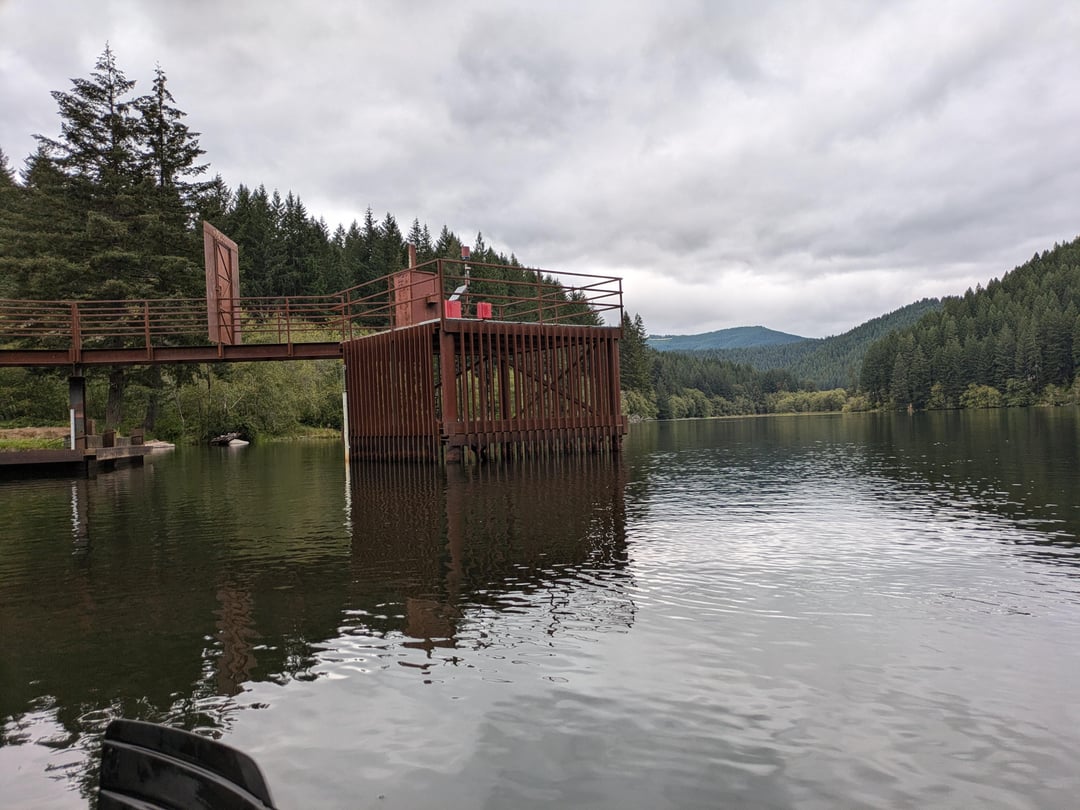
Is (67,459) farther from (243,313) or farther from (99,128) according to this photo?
(99,128)

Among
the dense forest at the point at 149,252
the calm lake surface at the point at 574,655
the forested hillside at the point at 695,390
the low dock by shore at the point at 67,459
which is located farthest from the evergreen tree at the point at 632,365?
the calm lake surface at the point at 574,655

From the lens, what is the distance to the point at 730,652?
5.41 metres

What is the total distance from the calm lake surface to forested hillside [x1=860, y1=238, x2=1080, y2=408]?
123 m

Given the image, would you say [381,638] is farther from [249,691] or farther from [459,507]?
[459,507]

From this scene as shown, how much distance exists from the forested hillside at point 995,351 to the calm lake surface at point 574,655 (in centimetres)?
12255

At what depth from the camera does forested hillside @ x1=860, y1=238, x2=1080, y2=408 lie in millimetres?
115062

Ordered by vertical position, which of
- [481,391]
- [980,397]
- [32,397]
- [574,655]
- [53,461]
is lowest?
[574,655]

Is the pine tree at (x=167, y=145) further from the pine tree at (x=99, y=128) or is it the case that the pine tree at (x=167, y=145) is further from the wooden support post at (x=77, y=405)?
the wooden support post at (x=77, y=405)

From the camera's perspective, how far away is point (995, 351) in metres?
121

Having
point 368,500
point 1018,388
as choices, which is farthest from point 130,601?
point 1018,388

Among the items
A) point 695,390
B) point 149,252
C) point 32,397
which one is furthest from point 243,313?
point 695,390

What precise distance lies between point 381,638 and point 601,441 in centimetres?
1984

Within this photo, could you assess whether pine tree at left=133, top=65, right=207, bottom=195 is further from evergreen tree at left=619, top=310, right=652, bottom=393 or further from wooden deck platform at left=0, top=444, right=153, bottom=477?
evergreen tree at left=619, top=310, right=652, bottom=393

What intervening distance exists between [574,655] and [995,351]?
138 m
